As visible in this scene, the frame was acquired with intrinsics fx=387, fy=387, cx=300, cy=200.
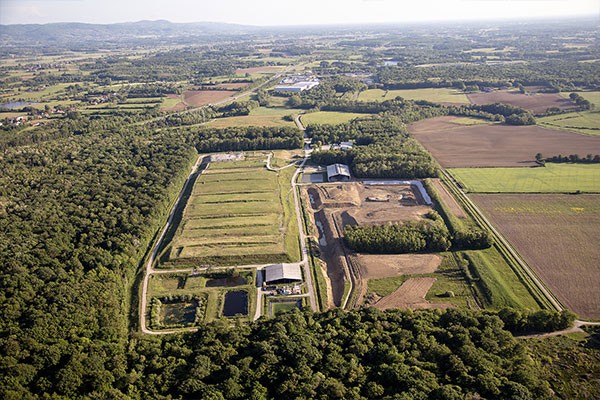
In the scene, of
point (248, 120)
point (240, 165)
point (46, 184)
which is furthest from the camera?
point (248, 120)

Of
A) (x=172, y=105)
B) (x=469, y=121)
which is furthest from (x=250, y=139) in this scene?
(x=469, y=121)

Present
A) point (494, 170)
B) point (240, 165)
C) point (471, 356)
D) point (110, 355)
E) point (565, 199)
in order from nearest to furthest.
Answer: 1. point (471, 356)
2. point (110, 355)
3. point (565, 199)
4. point (494, 170)
5. point (240, 165)

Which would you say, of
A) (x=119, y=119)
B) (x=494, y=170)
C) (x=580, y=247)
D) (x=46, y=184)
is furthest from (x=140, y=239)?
(x=119, y=119)

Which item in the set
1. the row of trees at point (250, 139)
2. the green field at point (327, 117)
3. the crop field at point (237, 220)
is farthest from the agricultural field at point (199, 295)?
the green field at point (327, 117)

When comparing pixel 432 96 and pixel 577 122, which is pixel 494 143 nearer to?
pixel 577 122

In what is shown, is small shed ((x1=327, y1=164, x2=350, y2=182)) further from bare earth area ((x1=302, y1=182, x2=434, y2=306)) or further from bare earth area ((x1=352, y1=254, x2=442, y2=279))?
bare earth area ((x1=352, y1=254, x2=442, y2=279))

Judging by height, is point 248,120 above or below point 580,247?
above

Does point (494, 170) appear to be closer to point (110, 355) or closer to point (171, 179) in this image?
point (171, 179)

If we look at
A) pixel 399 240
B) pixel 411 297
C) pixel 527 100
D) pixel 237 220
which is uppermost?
pixel 527 100
